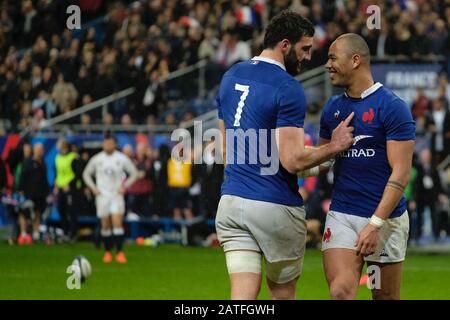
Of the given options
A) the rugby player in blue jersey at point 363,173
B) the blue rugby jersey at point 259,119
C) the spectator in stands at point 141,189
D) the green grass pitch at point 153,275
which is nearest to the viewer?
the blue rugby jersey at point 259,119

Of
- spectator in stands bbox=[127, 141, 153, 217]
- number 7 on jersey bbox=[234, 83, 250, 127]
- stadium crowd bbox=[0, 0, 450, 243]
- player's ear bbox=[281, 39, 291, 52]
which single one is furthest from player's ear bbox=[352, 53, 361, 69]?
spectator in stands bbox=[127, 141, 153, 217]

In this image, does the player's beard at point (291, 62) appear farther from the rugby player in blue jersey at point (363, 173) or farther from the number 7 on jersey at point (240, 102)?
the rugby player in blue jersey at point (363, 173)

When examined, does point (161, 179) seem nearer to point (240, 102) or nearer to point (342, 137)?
point (342, 137)

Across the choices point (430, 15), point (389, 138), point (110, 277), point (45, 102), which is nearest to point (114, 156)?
point (110, 277)

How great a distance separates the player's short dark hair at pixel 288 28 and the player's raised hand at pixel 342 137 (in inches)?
26.3

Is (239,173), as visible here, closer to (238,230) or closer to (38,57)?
(238,230)

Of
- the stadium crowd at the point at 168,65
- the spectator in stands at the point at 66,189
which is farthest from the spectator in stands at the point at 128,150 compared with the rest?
the spectator in stands at the point at 66,189

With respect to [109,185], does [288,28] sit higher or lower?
higher

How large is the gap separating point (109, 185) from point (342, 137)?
1191 cm

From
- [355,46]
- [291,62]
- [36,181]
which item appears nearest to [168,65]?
[36,181]

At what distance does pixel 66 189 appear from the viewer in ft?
73.8

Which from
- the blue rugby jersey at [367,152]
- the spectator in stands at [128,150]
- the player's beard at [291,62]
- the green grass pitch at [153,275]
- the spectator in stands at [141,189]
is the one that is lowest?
the green grass pitch at [153,275]

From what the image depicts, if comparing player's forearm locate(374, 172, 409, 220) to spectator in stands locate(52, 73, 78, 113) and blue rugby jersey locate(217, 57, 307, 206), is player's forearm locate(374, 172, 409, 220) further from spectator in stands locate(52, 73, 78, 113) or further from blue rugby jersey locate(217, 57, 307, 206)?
spectator in stands locate(52, 73, 78, 113)

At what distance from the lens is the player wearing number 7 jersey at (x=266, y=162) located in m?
6.83
